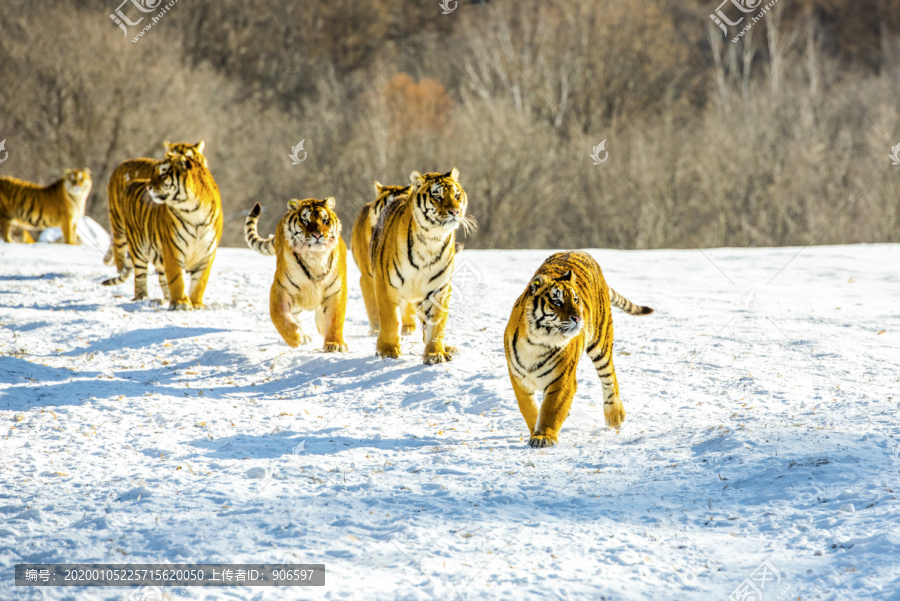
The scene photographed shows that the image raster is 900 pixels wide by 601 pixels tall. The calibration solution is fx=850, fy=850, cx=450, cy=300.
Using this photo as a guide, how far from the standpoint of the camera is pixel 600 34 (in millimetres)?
42000

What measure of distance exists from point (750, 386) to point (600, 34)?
126ft

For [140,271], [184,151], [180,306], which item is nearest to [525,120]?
[140,271]

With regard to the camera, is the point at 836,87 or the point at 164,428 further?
the point at 836,87

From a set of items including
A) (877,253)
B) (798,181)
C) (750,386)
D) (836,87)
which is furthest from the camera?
(836,87)

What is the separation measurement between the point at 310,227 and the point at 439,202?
3.76 feet

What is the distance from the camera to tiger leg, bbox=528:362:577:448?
5.25m

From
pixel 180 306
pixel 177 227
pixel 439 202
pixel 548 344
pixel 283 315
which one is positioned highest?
pixel 439 202

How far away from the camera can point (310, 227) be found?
7.08m

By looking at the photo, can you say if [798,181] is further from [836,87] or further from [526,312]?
[526,312]

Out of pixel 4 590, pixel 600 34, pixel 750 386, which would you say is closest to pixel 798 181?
pixel 600 34

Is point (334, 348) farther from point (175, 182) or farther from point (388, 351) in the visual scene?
point (175, 182)

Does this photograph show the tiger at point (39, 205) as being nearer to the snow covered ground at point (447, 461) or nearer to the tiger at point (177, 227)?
the tiger at point (177, 227)

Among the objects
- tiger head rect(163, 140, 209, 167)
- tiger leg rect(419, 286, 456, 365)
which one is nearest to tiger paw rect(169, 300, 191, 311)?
tiger head rect(163, 140, 209, 167)

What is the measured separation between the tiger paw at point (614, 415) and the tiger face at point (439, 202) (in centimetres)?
180
